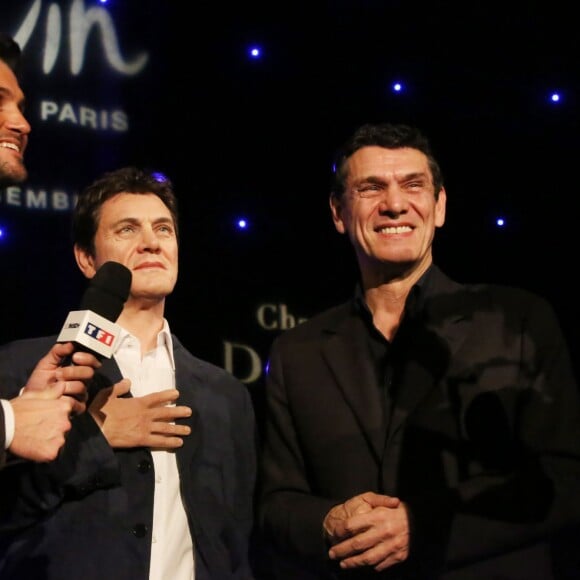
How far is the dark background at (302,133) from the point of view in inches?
140

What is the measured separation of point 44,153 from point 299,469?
5.76 feet

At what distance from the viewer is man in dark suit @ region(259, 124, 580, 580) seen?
2.02 metres

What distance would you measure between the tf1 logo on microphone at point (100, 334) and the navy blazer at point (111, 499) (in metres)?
0.40

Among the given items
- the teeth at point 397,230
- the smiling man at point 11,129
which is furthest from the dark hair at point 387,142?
the smiling man at point 11,129

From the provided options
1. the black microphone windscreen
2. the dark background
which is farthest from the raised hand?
the dark background

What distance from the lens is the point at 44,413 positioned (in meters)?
1.77

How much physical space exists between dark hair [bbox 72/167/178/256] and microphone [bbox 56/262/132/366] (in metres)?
0.70

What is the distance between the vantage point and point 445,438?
213 centimetres

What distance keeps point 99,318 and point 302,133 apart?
85.3 inches

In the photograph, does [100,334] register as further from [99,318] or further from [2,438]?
[2,438]

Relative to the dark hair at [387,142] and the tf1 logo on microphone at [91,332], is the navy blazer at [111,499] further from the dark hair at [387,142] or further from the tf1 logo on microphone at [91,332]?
the dark hair at [387,142]

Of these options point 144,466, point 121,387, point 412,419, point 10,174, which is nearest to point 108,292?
point 121,387

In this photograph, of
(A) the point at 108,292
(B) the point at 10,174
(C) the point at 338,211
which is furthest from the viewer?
(C) the point at 338,211

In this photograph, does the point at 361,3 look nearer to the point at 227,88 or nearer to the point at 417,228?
the point at 227,88
